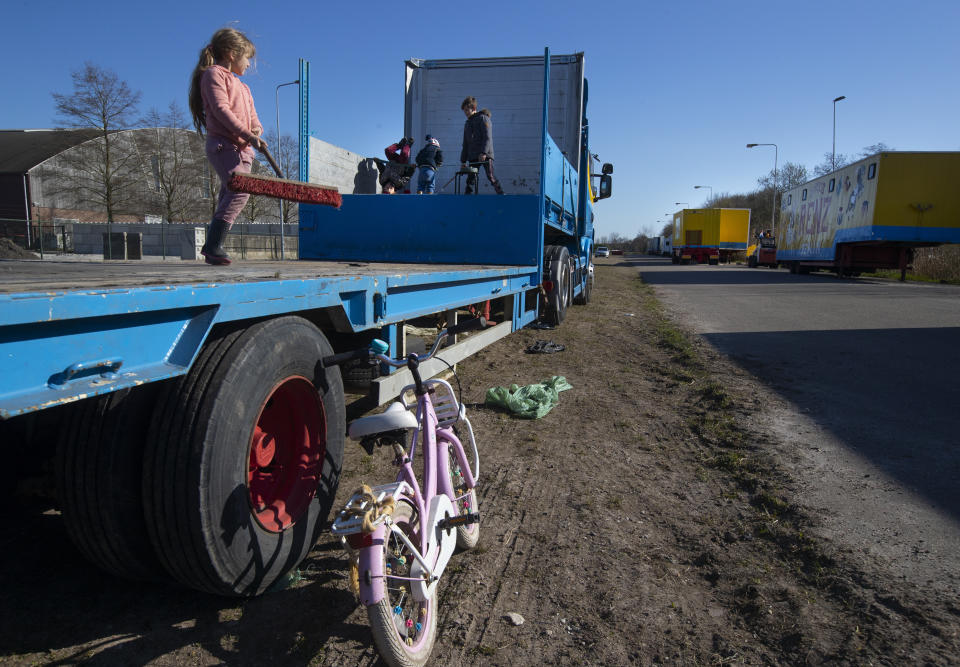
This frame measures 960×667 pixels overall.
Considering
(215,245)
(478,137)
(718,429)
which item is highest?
(478,137)

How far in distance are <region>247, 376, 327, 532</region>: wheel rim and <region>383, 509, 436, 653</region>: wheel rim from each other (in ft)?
1.71

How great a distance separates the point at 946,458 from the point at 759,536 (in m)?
1.91

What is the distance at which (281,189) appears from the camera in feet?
10.3

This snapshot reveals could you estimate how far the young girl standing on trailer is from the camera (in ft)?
10.7

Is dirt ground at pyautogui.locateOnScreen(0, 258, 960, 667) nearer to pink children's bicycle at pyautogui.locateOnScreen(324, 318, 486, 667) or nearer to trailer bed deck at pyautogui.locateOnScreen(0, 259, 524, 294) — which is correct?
pink children's bicycle at pyautogui.locateOnScreen(324, 318, 486, 667)

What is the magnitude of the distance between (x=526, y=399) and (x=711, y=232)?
3904 centimetres

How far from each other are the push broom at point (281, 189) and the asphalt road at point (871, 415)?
123 inches

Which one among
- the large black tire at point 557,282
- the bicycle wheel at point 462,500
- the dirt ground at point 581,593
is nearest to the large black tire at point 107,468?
the dirt ground at point 581,593

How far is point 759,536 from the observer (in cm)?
288

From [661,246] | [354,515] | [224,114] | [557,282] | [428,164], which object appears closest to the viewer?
[354,515]

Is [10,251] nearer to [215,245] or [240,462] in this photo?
[215,245]

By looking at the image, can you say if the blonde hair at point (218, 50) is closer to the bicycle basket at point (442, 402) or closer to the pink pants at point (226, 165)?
the pink pants at point (226, 165)

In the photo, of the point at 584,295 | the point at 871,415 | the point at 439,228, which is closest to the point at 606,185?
the point at 584,295

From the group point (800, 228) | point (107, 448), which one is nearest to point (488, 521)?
point (107, 448)
